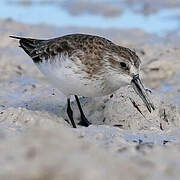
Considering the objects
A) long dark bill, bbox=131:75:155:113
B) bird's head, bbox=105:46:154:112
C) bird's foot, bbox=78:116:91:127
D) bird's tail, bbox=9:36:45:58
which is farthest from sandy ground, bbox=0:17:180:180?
bird's tail, bbox=9:36:45:58

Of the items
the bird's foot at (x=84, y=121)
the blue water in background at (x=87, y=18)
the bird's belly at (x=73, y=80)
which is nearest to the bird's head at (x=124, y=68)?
the bird's belly at (x=73, y=80)

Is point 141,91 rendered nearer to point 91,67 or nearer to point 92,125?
point 91,67

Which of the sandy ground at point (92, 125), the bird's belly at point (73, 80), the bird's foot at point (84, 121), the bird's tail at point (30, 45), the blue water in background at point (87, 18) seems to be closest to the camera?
the sandy ground at point (92, 125)

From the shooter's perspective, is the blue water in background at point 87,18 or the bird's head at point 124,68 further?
the blue water in background at point 87,18

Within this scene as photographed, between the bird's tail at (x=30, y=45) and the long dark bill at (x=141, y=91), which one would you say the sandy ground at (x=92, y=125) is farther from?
the bird's tail at (x=30, y=45)

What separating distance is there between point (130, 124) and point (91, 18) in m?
9.15

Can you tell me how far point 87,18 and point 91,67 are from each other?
9.45 metres

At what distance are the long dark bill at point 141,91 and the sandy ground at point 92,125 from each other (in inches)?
9.4

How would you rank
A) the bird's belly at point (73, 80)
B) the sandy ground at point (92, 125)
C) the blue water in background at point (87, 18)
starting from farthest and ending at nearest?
the blue water in background at point (87, 18) → the bird's belly at point (73, 80) → the sandy ground at point (92, 125)

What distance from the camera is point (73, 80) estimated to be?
584cm

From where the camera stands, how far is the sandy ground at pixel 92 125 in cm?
256

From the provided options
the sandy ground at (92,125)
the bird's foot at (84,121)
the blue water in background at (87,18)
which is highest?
the blue water in background at (87,18)

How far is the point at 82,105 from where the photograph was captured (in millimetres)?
6973

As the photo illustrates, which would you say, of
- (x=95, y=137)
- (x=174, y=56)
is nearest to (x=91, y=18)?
(x=174, y=56)
